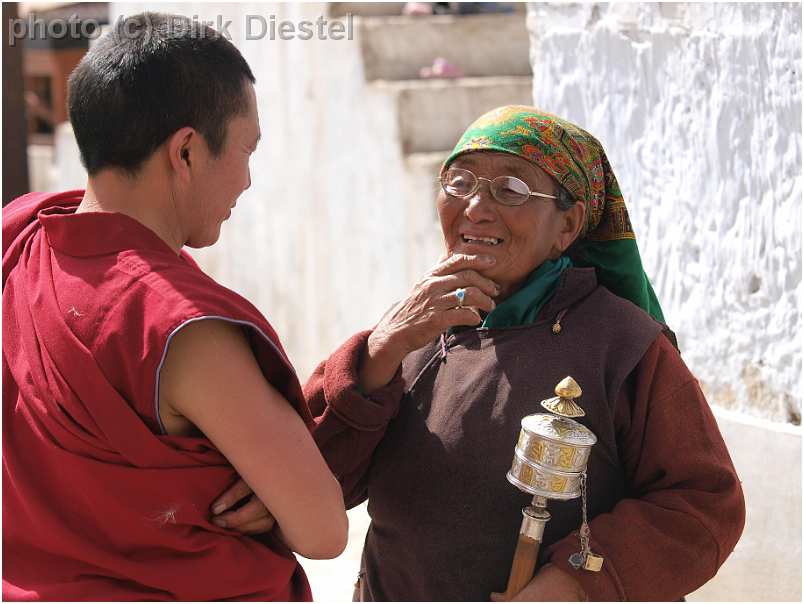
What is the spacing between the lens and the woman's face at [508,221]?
239 centimetres

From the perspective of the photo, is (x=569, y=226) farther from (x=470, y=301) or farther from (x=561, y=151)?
(x=470, y=301)

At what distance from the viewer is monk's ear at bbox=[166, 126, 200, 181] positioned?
187cm

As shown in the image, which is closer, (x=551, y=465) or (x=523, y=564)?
(x=551, y=465)

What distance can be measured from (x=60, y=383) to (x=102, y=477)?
177 mm

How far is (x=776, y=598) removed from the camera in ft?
11.9

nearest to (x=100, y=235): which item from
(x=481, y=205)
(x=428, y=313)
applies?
(x=428, y=313)

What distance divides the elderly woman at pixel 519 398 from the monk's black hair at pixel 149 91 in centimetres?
69

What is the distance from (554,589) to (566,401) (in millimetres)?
402

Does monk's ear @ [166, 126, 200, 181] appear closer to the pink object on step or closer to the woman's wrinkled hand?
the woman's wrinkled hand

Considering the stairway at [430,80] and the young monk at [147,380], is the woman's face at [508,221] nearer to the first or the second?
the young monk at [147,380]

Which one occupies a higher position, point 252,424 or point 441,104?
point 441,104

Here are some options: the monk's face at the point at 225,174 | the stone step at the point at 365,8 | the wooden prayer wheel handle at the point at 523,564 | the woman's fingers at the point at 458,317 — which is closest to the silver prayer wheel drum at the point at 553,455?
the wooden prayer wheel handle at the point at 523,564

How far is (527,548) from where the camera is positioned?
2143 mm

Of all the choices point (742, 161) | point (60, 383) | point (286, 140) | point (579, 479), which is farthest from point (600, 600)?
point (286, 140)
